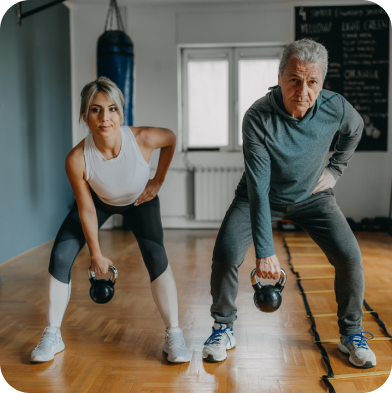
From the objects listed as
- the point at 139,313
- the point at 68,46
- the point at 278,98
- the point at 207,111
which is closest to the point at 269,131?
the point at 278,98

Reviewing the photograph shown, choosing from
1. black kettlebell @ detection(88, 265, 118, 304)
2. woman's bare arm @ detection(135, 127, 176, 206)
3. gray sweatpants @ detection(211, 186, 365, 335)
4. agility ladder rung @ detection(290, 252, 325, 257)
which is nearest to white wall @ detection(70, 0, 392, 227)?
agility ladder rung @ detection(290, 252, 325, 257)

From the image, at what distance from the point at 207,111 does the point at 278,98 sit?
3961 mm

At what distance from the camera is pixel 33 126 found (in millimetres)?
4289

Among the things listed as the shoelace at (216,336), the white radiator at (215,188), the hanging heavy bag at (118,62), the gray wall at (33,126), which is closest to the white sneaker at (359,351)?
the shoelace at (216,336)

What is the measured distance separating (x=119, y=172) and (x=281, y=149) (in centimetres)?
74

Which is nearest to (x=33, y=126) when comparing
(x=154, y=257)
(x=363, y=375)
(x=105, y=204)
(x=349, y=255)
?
(x=105, y=204)

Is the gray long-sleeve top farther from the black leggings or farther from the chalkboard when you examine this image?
the chalkboard

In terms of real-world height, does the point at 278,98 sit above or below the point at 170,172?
above

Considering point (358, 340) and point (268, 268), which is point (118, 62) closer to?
point (268, 268)

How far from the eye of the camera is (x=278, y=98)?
1.78m

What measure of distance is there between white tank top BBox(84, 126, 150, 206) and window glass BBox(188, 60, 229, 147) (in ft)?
12.3

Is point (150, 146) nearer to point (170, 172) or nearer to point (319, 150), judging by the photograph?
point (319, 150)

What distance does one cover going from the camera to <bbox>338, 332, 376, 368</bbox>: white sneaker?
1.78 metres

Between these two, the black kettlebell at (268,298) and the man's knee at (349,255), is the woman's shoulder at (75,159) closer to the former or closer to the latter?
the black kettlebell at (268,298)
